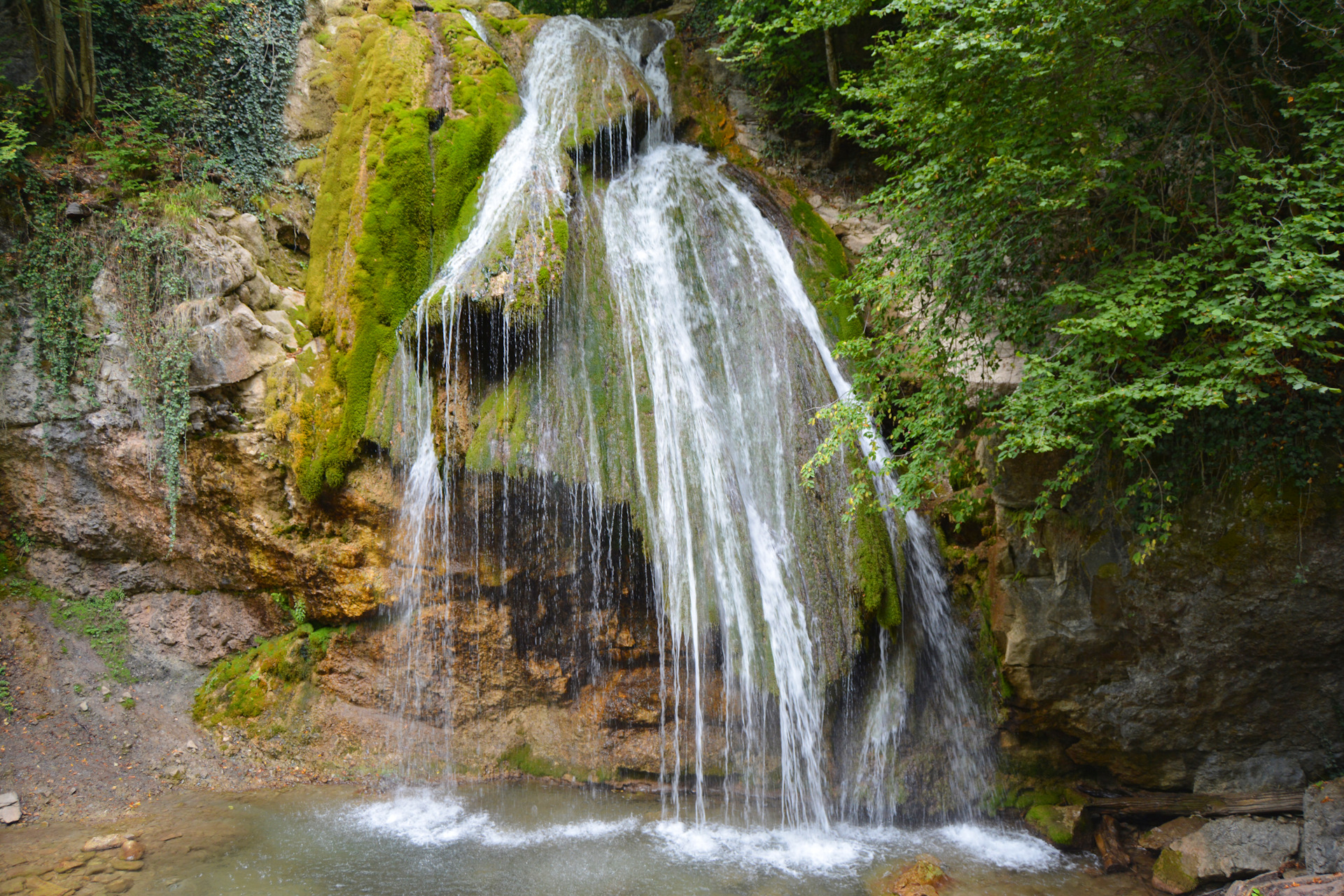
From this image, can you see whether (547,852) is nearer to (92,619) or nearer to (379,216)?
(92,619)

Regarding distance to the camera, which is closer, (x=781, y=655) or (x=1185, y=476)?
(x=1185, y=476)

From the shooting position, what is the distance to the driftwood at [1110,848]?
5.59 meters

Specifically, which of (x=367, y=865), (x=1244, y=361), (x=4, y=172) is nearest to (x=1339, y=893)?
(x=1244, y=361)

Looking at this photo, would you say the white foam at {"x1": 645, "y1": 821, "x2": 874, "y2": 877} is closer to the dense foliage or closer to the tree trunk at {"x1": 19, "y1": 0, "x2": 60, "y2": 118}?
the dense foliage

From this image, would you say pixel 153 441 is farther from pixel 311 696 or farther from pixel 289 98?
pixel 289 98

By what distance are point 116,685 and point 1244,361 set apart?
378 inches

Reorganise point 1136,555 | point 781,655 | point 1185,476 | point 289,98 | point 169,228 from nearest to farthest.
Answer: point 1136,555, point 1185,476, point 781,655, point 169,228, point 289,98

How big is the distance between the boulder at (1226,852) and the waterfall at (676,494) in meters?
1.50

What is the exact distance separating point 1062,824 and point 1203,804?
3.72 feet

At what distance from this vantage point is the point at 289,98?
8.60 meters

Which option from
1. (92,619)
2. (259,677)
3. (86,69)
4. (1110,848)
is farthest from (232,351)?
(1110,848)

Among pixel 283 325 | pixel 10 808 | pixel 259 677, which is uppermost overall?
pixel 283 325

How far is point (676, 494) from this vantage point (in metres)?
6.39

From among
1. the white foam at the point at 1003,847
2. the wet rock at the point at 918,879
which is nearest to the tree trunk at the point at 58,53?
the wet rock at the point at 918,879
